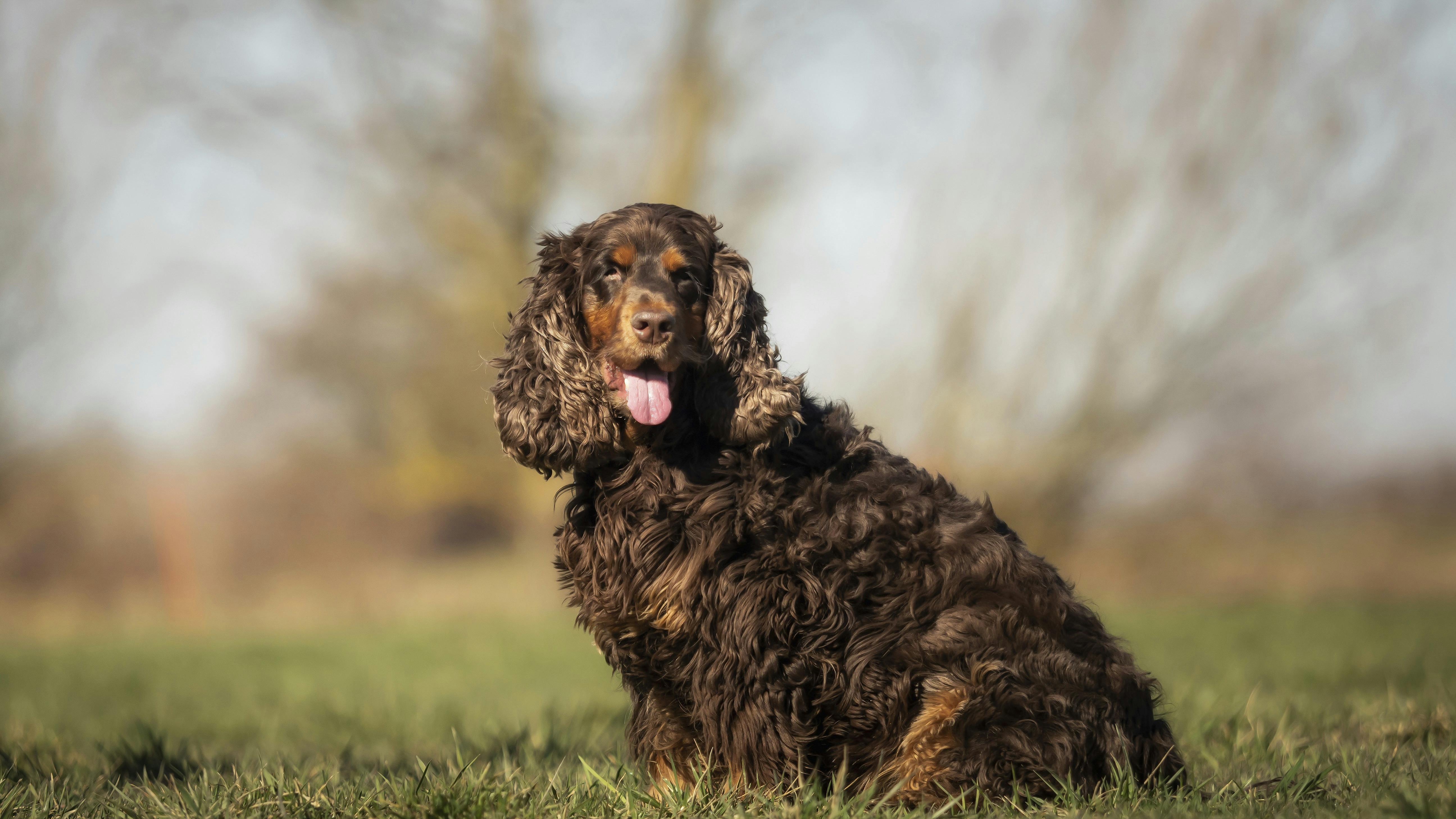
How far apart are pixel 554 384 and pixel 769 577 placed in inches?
36.7

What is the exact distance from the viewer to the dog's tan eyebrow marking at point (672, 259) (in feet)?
11.3

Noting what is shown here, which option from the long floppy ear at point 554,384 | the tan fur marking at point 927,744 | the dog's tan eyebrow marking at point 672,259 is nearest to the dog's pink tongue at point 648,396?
the long floppy ear at point 554,384

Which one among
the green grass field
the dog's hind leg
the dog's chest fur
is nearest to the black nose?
the dog's chest fur

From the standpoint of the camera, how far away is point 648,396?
3350 millimetres

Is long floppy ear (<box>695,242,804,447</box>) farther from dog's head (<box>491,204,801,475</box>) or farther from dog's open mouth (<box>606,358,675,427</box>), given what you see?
dog's open mouth (<box>606,358,675,427</box>)

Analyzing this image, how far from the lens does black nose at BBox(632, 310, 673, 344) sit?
3.25 metres

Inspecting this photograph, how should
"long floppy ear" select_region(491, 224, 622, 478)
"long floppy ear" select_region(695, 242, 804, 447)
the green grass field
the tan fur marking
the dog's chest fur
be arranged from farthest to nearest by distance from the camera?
1. "long floppy ear" select_region(491, 224, 622, 478)
2. "long floppy ear" select_region(695, 242, 804, 447)
3. the dog's chest fur
4. the tan fur marking
5. the green grass field

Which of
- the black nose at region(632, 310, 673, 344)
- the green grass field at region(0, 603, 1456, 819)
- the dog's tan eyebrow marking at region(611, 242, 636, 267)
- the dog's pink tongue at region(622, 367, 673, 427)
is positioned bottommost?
the green grass field at region(0, 603, 1456, 819)

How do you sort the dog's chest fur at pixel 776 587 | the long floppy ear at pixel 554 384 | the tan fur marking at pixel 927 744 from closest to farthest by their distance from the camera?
1. the tan fur marking at pixel 927 744
2. the dog's chest fur at pixel 776 587
3. the long floppy ear at pixel 554 384

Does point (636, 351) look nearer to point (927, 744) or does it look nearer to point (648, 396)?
point (648, 396)

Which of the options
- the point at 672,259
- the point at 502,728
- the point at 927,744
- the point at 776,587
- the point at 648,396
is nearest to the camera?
the point at 927,744

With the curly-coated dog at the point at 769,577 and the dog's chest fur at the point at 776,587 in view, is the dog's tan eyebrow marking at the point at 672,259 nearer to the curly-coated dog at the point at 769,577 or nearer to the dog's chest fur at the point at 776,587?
the curly-coated dog at the point at 769,577

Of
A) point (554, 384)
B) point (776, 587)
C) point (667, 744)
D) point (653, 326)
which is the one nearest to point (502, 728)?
point (667, 744)

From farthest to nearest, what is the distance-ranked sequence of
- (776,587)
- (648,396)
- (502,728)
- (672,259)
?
1. (502,728)
2. (672,259)
3. (648,396)
4. (776,587)
